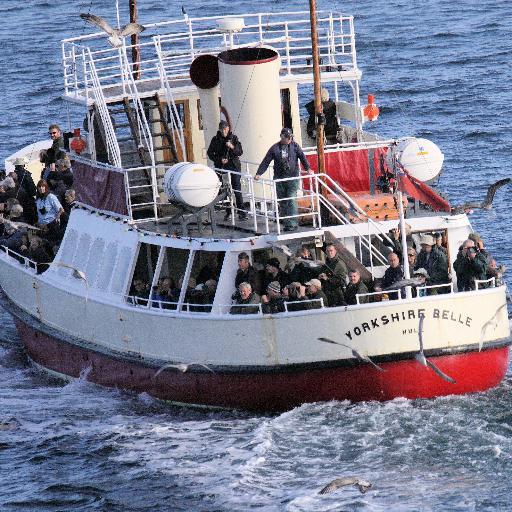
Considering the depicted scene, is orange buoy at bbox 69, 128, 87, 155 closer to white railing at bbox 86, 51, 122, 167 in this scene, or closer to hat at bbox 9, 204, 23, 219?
white railing at bbox 86, 51, 122, 167

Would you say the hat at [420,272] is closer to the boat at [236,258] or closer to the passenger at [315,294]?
the boat at [236,258]

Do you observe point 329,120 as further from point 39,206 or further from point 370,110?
point 39,206

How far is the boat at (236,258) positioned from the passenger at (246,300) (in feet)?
0.26

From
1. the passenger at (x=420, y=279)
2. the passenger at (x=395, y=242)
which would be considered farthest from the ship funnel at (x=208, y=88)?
the passenger at (x=420, y=279)

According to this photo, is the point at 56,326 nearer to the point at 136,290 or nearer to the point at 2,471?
the point at 136,290

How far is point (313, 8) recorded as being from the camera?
27.7 meters

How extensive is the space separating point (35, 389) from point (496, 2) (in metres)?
47.6

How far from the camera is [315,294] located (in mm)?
26656

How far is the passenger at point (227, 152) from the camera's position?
2898cm

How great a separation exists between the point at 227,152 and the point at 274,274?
9.43 feet

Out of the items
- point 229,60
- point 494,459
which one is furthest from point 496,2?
point 494,459

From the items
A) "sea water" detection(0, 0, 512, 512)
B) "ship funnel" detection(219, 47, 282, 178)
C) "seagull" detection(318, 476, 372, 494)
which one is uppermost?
"ship funnel" detection(219, 47, 282, 178)

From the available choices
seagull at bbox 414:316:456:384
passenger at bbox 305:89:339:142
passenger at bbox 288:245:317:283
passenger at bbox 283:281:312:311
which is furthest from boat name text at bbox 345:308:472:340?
passenger at bbox 305:89:339:142

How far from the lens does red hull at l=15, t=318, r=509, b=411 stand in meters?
26.8
